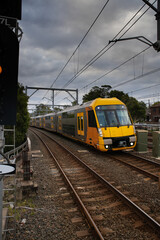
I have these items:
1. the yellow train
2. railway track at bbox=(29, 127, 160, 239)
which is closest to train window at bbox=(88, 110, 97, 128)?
the yellow train

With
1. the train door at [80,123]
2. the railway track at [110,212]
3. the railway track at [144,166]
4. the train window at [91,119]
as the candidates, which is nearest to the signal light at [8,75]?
the railway track at [110,212]

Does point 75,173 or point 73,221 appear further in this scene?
point 75,173

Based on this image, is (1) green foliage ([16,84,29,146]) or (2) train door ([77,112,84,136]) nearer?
(2) train door ([77,112,84,136])

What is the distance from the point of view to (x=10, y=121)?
192 cm

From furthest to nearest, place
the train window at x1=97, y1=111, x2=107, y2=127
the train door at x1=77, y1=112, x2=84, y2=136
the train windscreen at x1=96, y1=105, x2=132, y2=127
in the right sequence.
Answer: the train door at x1=77, y1=112, x2=84, y2=136
the train windscreen at x1=96, y1=105, x2=132, y2=127
the train window at x1=97, y1=111, x2=107, y2=127

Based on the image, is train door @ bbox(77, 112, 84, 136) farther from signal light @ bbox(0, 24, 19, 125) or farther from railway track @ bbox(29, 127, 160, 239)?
signal light @ bbox(0, 24, 19, 125)

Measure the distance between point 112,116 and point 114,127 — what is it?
0.70m

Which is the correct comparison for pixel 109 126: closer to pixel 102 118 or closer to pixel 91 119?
pixel 102 118

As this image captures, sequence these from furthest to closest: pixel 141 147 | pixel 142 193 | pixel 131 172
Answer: pixel 141 147
pixel 131 172
pixel 142 193

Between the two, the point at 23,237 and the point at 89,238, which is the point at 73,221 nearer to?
the point at 89,238

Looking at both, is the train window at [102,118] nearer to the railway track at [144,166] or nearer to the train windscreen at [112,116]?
the train windscreen at [112,116]

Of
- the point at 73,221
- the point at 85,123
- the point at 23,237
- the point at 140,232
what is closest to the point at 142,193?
the point at 140,232

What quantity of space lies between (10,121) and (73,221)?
3.16 m

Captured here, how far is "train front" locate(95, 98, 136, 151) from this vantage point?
381 inches
